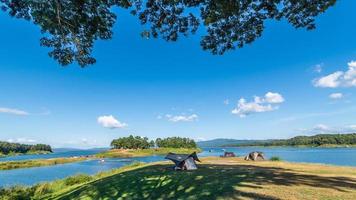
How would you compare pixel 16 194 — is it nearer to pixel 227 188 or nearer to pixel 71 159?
pixel 227 188

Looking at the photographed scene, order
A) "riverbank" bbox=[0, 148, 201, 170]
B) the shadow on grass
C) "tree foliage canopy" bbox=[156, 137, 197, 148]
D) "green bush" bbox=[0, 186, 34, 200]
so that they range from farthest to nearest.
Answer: "tree foliage canopy" bbox=[156, 137, 197, 148] → "riverbank" bbox=[0, 148, 201, 170] → "green bush" bbox=[0, 186, 34, 200] → the shadow on grass

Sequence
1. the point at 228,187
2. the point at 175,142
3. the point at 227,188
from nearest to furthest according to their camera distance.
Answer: the point at 227,188
the point at 228,187
the point at 175,142

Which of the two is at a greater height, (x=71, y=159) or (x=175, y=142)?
(x=175, y=142)

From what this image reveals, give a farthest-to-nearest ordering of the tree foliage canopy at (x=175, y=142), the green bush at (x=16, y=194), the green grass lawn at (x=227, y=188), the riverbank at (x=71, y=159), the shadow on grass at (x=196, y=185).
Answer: the tree foliage canopy at (x=175, y=142)
the riverbank at (x=71, y=159)
the green bush at (x=16, y=194)
the shadow on grass at (x=196, y=185)
the green grass lawn at (x=227, y=188)

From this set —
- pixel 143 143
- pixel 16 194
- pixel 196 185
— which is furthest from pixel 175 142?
pixel 196 185

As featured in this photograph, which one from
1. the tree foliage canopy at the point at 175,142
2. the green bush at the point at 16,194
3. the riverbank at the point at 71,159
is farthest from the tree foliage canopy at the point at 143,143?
the green bush at the point at 16,194

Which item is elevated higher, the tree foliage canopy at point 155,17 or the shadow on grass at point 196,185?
the tree foliage canopy at point 155,17

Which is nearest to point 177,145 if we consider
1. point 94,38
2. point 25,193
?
point 25,193

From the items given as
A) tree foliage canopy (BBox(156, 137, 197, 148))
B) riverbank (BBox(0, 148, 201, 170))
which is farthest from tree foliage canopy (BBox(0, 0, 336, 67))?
tree foliage canopy (BBox(156, 137, 197, 148))

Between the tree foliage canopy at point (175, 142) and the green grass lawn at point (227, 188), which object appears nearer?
the green grass lawn at point (227, 188)

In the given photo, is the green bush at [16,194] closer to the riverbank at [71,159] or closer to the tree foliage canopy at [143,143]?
the riverbank at [71,159]

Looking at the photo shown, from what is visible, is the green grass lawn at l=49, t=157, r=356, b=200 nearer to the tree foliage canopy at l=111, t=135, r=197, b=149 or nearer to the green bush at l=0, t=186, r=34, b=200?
the green bush at l=0, t=186, r=34, b=200

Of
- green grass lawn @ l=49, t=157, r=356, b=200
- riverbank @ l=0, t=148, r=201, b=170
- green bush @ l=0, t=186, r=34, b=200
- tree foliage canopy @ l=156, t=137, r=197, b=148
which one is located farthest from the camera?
tree foliage canopy @ l=156, t=137, r=197, b=148

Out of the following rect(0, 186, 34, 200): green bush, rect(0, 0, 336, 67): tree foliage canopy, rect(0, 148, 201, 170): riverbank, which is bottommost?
rect(0, 186, 34, 200): green bush
